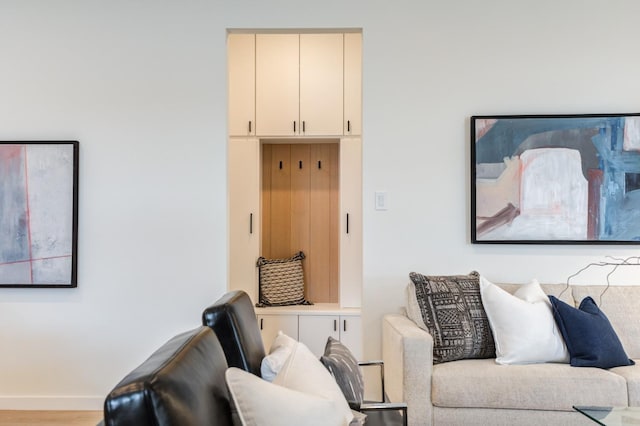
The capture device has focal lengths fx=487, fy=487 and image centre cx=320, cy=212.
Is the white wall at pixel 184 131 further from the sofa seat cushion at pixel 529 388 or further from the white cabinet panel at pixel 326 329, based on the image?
the sofa seat cushion at pixel 529 388

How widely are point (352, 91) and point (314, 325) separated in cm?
183

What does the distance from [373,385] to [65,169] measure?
2369 mm

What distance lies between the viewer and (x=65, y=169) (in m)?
3.05

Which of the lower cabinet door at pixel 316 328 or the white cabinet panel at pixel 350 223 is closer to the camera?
the lower cabinet door at pixel 316 328

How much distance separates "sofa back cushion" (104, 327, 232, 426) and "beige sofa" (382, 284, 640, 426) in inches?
55.0

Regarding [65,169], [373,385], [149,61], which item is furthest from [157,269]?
[373,385]

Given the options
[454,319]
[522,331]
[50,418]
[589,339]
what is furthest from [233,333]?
[50,418]

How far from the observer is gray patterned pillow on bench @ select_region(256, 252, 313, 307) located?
12.7 feet

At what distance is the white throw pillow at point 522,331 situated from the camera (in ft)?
7.82

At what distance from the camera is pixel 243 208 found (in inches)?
151

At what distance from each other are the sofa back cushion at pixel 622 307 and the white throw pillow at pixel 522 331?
45 cm

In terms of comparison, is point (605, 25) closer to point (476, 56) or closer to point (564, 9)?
point (564, 9)

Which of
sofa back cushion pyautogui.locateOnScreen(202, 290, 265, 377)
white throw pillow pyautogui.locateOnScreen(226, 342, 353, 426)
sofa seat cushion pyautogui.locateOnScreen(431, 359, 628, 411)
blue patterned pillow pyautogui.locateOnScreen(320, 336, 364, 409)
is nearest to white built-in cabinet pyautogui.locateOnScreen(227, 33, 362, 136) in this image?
sofa seat cushion pyautogui.locateOnScreen(431, 359, 628, 411)

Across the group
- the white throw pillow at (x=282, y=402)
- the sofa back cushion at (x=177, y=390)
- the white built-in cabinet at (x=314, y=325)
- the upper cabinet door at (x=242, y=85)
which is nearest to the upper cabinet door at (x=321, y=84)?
the upper cabinet door at (x=242, y=85)
